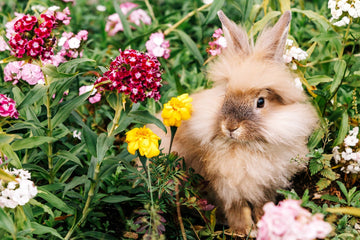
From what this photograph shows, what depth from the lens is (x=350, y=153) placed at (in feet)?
10.4

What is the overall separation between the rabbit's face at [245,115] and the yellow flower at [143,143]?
1.63 feet

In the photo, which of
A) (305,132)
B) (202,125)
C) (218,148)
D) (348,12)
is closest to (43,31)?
(202,125)

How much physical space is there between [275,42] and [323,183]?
121cm

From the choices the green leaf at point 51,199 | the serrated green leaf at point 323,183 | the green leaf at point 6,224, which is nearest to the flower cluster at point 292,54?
the serrated green leaf at point 323,183

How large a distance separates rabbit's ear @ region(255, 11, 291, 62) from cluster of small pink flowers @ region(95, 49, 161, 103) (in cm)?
93

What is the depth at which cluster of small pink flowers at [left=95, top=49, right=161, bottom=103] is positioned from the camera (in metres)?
2.15

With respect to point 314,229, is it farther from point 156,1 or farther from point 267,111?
point 156,1

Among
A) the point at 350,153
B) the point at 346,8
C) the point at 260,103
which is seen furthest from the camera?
the point at 350,153

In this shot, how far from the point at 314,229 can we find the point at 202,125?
1343 mm

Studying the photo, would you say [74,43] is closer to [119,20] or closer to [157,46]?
[157,46]

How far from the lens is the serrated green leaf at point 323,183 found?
3084 millimetres

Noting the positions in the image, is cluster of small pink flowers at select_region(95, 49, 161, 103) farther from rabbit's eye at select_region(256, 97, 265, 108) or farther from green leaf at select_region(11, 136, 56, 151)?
rabbit's eye at select_region(256, 97, 265, 108)

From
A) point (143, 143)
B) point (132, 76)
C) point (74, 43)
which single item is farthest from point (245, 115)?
point (74, 43)

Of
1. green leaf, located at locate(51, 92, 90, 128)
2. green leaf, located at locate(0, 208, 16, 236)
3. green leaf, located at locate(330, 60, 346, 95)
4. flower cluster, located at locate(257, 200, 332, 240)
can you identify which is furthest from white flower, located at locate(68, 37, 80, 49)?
flower cluster, located at locate(257, 200, 332, 240)
